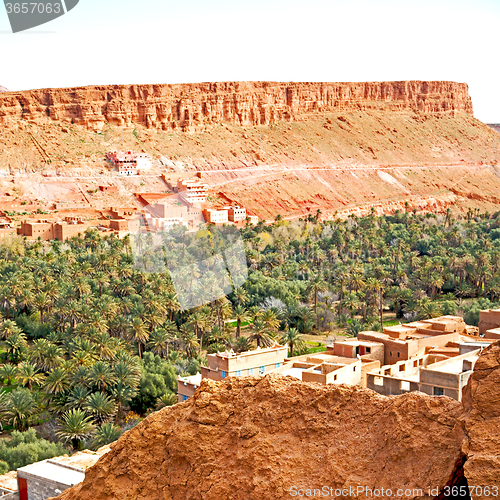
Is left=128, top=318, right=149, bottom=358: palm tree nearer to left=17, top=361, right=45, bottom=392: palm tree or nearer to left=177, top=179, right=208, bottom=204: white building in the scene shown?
left=17, top=361, right=45, bottom=392: palm tree

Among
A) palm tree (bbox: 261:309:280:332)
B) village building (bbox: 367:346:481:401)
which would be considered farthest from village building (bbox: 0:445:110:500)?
palm tree (bbox: 261:309:280:332)

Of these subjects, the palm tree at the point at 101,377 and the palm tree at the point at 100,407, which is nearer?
the palm tree at the point at 100,407

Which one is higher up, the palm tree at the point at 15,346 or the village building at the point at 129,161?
the village building at the point at 129,161

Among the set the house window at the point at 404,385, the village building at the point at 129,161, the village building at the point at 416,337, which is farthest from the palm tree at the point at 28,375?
the village building at the point at 129,161

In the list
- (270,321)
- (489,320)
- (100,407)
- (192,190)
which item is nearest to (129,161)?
(192,190)

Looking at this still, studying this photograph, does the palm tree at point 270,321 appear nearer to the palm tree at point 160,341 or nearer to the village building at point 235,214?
the palm tree at point 160,341
